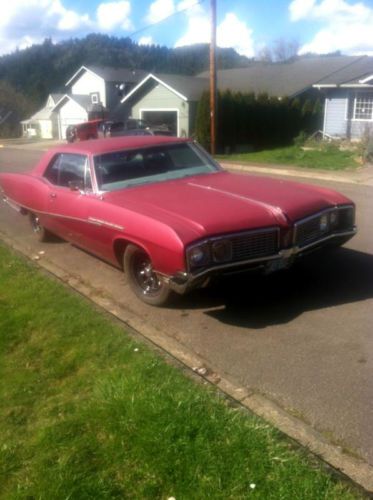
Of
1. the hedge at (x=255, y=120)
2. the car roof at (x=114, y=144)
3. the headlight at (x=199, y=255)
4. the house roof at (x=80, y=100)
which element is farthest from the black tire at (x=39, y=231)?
the house roof at (x=80, y=100)

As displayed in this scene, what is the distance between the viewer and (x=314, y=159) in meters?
18.2

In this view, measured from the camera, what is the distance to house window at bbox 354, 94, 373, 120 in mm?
23312

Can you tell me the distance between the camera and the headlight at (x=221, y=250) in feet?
13.4

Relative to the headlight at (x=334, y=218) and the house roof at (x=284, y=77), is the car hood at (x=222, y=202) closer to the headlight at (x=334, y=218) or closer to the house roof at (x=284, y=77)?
the headlight at (x=334, y=218)

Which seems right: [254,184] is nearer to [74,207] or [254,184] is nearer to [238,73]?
[74,207]

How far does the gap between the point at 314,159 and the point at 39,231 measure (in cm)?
1306

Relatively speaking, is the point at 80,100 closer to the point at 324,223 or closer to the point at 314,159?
the point at 314,159

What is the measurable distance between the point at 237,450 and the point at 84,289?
3.02 m

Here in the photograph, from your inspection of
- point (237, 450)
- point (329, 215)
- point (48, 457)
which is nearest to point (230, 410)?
point (237, 450)

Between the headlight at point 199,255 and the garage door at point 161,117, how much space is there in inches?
1052

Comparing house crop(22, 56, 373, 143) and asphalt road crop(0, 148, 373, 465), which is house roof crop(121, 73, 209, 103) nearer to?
house crop(22, 56, 373, 143)

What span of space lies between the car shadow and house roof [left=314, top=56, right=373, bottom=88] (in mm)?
19775

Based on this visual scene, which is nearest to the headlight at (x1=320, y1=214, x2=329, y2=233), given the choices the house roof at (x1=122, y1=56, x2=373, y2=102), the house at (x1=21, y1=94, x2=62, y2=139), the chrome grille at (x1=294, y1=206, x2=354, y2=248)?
the chrome grille at (x1=294, y1=206, x2=354, y2=248)

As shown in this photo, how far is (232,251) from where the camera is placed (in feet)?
13.7
